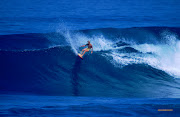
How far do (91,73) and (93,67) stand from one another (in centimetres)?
72

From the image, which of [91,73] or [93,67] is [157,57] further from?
[91,73]

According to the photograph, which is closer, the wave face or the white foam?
the wave face

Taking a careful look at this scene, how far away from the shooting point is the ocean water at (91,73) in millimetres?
8414

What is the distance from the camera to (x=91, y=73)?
1279cm

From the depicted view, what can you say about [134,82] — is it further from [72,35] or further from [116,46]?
[72,35]

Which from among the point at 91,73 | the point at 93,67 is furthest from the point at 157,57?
the point at 91,73

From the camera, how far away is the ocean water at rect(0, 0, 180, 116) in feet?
27.6

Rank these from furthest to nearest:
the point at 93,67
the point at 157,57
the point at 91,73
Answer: the point at 157,57
the point at 93,67
the point at 91,73

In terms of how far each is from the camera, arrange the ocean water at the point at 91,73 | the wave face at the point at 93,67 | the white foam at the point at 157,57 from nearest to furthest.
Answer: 1. the ocean water at the point at 91,73
2. the wave face at the point at 93,67
3. the white foam at the point at 157,57

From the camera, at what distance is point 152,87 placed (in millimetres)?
11500

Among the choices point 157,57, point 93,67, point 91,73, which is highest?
point 157,57

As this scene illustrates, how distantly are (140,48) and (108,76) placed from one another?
478 cm

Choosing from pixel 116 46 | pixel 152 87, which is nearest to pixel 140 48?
pixel 116 46

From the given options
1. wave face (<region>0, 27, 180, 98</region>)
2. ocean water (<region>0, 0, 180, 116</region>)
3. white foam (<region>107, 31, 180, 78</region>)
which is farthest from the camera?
white foam (<region>107, 31, 180, 78</region>)
